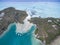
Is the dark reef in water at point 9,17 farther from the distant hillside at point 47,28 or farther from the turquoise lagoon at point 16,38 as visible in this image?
the distant hillside at point 47,28

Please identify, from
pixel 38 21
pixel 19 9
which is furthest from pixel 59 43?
pixel 19 9

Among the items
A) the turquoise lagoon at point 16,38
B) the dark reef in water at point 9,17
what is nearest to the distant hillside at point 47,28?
Answer: the turquoise lagoon at point 16,38

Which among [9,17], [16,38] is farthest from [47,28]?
[9,17]

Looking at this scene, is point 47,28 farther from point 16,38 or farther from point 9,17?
point 9,17

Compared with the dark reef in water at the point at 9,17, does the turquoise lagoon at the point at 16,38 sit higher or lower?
lower

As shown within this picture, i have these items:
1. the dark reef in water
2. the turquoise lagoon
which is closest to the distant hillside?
the turquoise lagoon

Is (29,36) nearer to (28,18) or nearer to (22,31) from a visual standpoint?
(22,31)

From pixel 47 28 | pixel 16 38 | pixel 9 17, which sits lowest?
pixel 16 38
